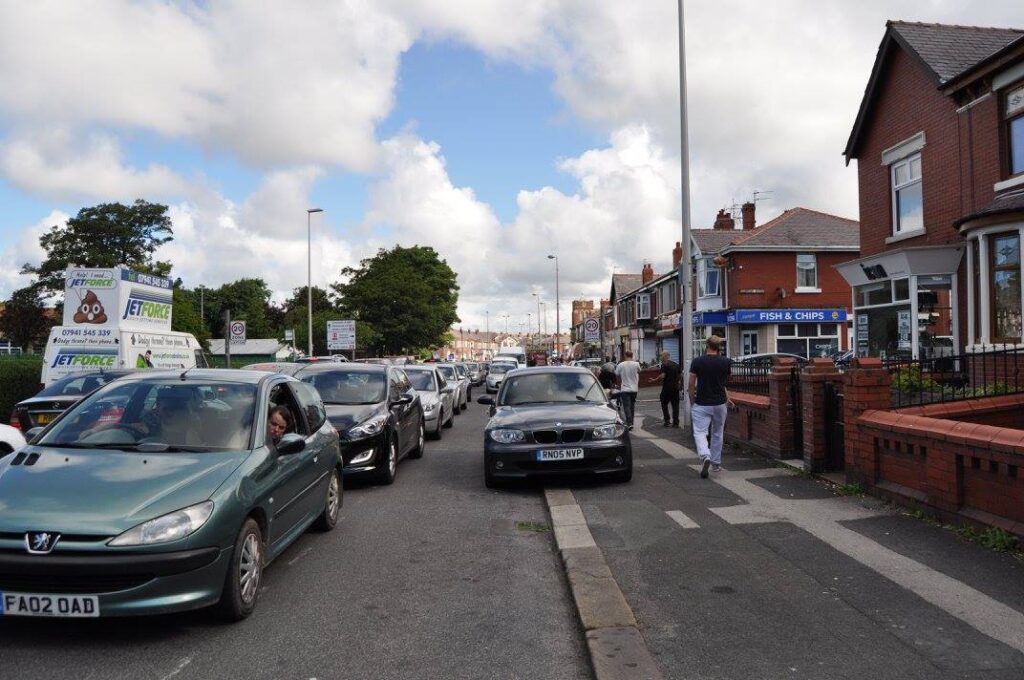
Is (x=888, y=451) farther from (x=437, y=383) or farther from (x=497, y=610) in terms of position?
(x=437, y=383)

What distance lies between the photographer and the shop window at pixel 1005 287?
1384 cm

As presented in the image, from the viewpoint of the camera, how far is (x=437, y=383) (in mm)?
16766

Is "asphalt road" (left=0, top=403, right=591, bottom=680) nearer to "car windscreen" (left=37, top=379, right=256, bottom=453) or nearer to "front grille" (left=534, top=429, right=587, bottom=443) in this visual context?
"car windscreen" (left=37, top=379, right=256, bottom=453)

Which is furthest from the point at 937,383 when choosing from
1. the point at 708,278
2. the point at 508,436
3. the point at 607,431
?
the point at 708,278

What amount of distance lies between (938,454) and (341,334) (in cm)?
4043

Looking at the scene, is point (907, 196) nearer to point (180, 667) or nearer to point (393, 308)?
point (180, 667)

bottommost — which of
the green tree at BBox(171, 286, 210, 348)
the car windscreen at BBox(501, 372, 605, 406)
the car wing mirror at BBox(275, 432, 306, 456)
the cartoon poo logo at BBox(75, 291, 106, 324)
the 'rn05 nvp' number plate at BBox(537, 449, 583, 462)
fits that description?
the 'rn05 nvp' number plate at BBox(537, 449, 583, 462)

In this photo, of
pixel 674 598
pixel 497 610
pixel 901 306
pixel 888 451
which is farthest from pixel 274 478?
pixel 901 306

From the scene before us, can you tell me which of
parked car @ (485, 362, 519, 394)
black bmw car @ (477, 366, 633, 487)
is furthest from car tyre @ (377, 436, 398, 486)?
parked car @ (485, 362, 519, 394)

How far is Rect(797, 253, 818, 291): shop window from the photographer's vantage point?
117 ft

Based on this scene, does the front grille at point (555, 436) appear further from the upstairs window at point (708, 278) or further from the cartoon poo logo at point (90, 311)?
the upstairs window at point (708, 278)

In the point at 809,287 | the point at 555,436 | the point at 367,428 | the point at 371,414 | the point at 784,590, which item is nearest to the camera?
the point at 784,590

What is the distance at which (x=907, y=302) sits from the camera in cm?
1731

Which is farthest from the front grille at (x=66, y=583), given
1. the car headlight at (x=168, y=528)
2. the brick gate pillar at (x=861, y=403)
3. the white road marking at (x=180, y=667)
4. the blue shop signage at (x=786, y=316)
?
the blue shop signage at (x=786, y=316)
